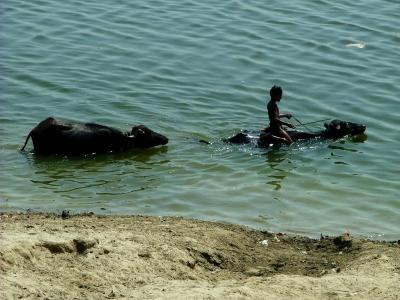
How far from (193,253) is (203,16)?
11.5 m

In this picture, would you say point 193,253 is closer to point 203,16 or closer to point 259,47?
point 259,47

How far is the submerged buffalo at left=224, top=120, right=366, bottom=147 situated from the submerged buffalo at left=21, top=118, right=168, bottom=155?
1.09 meters

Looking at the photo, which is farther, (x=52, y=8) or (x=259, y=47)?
(x=52, y=8)

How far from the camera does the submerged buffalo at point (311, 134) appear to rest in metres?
11.8

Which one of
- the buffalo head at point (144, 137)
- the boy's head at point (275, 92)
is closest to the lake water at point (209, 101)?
the buffalo head at point (144, 137)

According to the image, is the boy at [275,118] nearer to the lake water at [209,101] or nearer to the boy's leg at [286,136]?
the boy's leg at [286,136]

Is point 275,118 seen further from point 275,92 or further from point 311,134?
point 311,134

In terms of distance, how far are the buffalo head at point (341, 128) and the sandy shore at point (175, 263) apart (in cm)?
413

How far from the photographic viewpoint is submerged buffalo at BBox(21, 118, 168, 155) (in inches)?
431

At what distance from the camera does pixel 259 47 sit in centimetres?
1608

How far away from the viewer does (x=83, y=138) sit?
1108cm

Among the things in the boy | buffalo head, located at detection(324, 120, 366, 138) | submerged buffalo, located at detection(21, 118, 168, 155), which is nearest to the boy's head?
the boy

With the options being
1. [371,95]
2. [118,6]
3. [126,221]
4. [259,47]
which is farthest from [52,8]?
[126,221]

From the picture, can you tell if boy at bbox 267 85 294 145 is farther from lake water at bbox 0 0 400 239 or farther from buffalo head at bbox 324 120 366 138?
buffalo head at bbox 324 120 366 138
